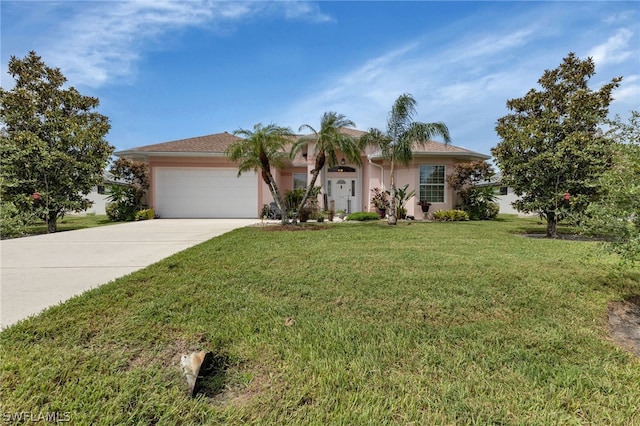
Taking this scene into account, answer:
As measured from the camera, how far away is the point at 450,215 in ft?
51.1

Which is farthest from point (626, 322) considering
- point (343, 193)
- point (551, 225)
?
point (343, 193)

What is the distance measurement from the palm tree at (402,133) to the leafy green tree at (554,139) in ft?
8.60

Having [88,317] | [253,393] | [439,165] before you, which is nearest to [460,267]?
[253,393]

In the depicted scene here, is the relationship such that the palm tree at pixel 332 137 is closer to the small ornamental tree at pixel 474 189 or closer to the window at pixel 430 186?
the window at pixel 430 186

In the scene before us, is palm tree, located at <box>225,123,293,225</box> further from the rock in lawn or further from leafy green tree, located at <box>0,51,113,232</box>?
Answer: the rock in lawn

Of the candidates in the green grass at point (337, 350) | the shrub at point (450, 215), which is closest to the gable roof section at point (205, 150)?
the shrub at point (450, 215)

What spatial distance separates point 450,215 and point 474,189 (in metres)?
2.57

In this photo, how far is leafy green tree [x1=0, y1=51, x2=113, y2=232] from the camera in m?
10.3

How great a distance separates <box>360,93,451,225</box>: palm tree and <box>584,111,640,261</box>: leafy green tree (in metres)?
8.62

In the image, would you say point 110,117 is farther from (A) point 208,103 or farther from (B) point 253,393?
(B) point 253,393

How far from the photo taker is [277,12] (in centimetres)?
843

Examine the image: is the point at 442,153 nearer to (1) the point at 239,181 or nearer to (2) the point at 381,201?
(2) the point at 381,201

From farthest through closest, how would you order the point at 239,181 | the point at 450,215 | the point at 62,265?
the point at 239,181 < the point at 450,215 < the point at 62,265

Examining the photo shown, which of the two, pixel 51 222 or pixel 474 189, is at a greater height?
pixel 474 189
